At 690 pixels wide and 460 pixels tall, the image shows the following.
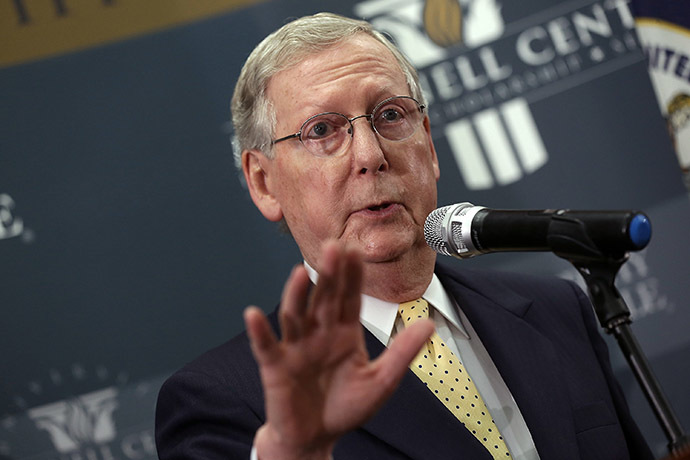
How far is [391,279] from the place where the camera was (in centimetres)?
178

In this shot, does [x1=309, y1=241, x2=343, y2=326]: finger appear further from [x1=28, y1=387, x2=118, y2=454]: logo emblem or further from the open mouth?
[x1=28, y1=387, x2=118, y2=454]: logo emblem

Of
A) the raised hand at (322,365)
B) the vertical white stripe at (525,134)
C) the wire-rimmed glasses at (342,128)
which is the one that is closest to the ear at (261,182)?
the wire-rimmed glasses at (342,128)

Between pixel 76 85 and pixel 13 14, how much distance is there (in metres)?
0.34

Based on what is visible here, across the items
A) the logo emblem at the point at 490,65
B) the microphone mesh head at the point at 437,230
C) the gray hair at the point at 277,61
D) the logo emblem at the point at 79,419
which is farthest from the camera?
the logo emblem at the point at 490,65

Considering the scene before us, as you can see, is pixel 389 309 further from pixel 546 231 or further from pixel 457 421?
pixel 546 231

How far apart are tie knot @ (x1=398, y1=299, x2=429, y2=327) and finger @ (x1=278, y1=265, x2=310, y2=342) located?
33.0 inches

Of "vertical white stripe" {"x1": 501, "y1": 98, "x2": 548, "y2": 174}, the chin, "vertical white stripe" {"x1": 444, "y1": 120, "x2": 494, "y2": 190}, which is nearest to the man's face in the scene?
the chin

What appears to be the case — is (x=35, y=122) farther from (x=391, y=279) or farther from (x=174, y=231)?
(x=391, y=279)

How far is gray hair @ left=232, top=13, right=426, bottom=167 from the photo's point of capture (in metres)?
1.87

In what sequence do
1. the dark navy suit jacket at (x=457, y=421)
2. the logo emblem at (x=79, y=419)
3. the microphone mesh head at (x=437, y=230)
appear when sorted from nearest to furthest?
the microphone mesh head at (x=437, y=230) → the dark navy suit jacket at (x=457, y=421) → the logo emblem at (x=79, y=419)

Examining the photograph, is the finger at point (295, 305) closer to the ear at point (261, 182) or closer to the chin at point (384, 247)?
the chin at point (384, 247)

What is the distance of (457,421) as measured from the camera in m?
1.58

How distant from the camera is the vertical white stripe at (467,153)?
2.88 m

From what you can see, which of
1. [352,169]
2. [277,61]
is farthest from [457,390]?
[277,61]
